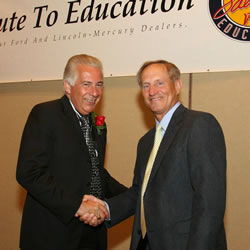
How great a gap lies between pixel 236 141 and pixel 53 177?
1673 millimetres

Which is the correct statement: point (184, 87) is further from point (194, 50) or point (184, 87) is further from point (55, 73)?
point (55, 73)

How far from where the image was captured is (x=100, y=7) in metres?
3.42

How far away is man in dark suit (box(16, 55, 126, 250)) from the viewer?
2158 millimetres

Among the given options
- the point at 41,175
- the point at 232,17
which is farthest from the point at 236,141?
the point at 41,175

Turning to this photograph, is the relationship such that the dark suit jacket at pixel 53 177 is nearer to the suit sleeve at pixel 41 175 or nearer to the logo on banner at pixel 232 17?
the suit sleeve at pixel 41 175

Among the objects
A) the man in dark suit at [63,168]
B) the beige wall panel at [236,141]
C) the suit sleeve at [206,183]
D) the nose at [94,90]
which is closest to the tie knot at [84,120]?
the man in dark suit at [63,168]

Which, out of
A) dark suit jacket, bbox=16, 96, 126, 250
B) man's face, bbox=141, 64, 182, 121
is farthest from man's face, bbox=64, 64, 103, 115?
man's face, bbox=141, 64, 182, 121

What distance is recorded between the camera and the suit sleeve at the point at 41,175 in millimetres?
2133

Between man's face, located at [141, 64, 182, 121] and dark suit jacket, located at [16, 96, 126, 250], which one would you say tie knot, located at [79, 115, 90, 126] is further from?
man's face, located at [141, 64, 182, 121]

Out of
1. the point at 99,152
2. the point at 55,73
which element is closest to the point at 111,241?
the point at 99,152

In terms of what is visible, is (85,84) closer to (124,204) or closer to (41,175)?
(41,175)

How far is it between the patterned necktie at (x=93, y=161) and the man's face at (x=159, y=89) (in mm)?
511

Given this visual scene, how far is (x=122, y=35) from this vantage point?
10.9 feet

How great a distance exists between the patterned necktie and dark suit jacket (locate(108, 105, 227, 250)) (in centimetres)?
55
